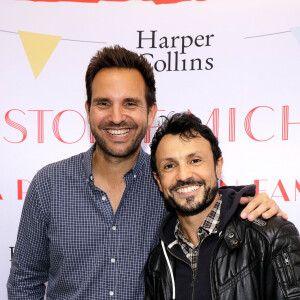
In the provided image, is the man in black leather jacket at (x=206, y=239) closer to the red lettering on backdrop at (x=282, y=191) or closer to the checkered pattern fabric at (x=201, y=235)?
the checkered pattern fabric at (x=201, y=235)

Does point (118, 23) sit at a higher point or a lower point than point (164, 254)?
higher

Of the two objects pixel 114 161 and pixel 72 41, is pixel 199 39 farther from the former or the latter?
pixel 114 161

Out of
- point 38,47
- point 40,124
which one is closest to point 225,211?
point 40,124

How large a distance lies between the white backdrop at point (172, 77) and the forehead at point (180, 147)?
0.70 metres

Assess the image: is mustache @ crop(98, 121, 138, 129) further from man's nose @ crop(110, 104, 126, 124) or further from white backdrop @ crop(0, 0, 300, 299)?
white backdrop @ crop(0, 0, 300, 299)

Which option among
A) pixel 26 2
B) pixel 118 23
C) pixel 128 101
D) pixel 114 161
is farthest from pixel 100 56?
pixel 26 2

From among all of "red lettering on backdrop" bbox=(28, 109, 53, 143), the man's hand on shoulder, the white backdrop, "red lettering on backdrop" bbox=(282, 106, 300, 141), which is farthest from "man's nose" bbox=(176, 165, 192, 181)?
"red lettering on backdrop" bbox=(28, 109, 53, 143)

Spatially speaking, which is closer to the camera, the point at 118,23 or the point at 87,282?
the point at 87,282

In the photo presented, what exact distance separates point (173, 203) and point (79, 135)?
103cm

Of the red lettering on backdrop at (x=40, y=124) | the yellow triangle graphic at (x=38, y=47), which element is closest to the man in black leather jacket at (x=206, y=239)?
the red lettering on backdrop at (x=40, y=124)

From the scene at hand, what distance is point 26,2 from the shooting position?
2.62 meters

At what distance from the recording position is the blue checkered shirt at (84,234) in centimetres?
Result: 183

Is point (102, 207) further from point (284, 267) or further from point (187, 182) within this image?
point (284, 267)

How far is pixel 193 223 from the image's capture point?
179 cm
